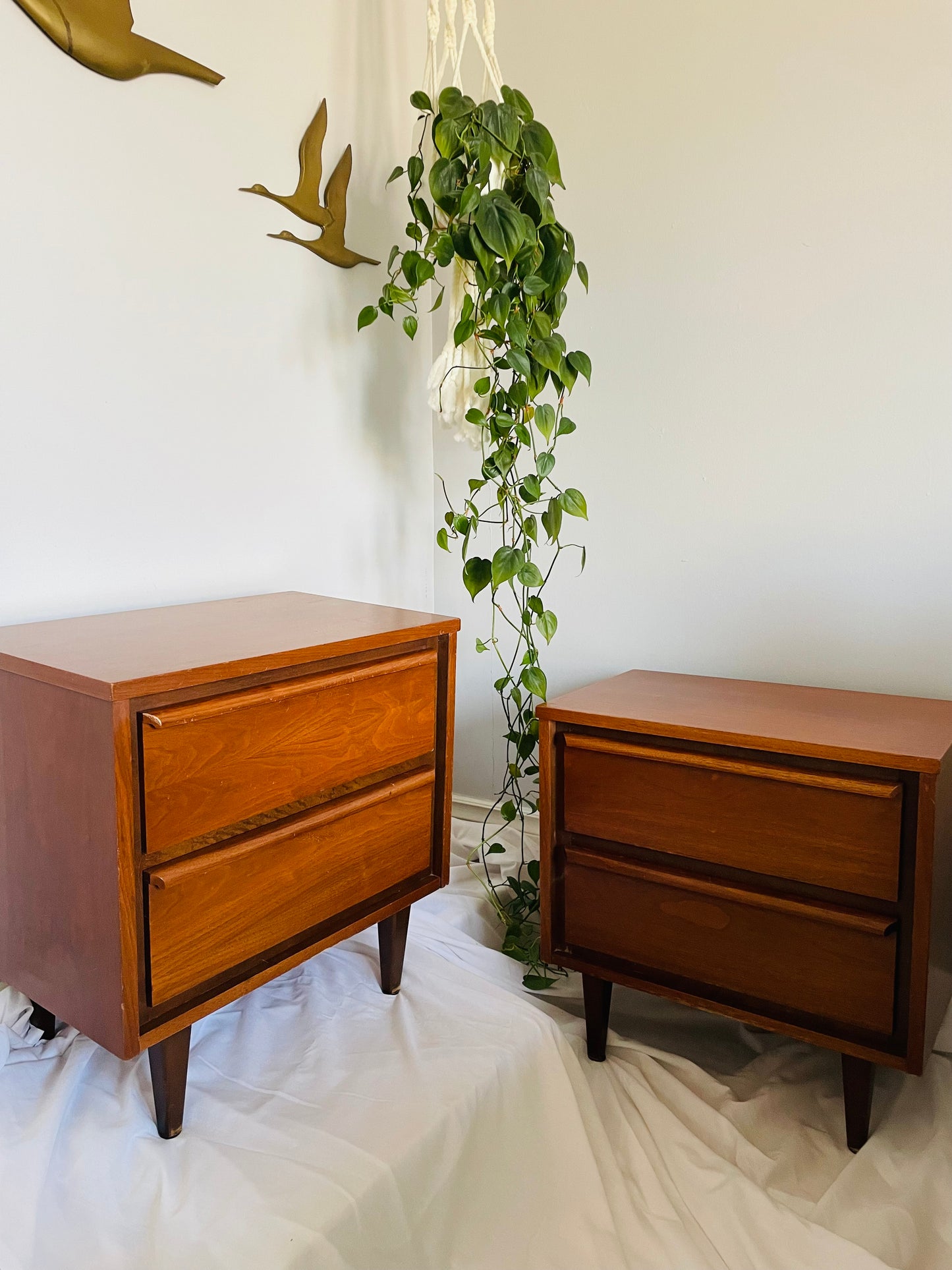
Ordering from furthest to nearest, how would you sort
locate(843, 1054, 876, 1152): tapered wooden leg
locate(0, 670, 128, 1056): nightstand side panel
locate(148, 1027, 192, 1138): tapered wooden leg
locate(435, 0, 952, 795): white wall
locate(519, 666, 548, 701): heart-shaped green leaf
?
locate(519, 666, 548, 701): heart-shaped green leaf → locate(435, 0, 952, 795): white wall → locate(843, 1054, 876, 1152): tapered wooden leg → locate(148, 1027, 192, 1138): tapered wooden leg → locate(0, 670, 128, 1056): nightstand side panel

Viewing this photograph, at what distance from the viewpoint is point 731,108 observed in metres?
1.84

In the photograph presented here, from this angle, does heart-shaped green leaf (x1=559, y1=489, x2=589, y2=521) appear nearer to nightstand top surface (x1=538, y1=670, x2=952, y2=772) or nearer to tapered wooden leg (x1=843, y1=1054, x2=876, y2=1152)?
nightstand top surface (x1=538, y1=670, x2=952, y2=772)

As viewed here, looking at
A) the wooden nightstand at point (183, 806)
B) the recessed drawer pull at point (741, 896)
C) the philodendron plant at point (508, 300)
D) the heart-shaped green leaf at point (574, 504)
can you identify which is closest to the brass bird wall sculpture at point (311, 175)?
the philodendron plant at point (508, 300)

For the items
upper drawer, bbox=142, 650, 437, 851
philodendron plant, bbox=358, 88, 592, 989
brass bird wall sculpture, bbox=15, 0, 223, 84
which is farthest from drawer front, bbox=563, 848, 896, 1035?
brass bird wall sculpture, bbox=15, 0, 223, 84

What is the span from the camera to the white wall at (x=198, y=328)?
145cm

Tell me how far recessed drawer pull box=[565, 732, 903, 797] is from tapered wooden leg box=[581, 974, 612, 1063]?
0.42 metres

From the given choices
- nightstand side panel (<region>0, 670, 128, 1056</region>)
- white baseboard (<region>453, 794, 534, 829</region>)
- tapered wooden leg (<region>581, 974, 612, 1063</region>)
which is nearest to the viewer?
nightstand side panel (<region>0, 670, 128, 1056</region>)

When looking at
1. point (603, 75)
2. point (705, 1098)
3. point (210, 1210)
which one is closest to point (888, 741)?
point (705, 1098)

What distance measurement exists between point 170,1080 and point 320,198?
171cm

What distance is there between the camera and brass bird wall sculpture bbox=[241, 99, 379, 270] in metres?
1.88

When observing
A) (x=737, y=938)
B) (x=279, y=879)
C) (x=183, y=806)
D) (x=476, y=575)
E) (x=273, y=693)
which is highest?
(x=476, y=575)

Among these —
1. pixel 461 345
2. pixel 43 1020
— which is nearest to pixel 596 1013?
pixel 43 1020

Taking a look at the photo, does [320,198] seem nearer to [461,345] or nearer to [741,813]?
[461,345]

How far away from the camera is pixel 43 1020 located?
1415 millimetres
